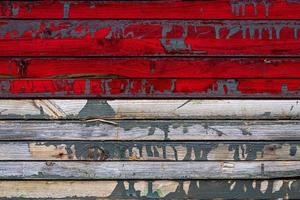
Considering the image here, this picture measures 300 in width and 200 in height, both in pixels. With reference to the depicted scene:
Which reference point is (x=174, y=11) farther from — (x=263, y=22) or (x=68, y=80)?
(x=68, y=80)

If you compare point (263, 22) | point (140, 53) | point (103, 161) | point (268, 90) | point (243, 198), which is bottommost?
point (243, 198)

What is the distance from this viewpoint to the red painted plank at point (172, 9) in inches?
93.0

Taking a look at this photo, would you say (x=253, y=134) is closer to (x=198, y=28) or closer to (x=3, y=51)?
(x=198, y=28)

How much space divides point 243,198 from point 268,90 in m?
0.60

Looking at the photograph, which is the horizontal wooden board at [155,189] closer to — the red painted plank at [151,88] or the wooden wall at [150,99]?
the wooden wall at [150,99]

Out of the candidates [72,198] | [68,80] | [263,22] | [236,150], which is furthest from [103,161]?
[263,22]

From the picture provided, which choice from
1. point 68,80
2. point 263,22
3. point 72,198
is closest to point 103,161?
point 72,198

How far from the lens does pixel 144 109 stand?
7.93 feet

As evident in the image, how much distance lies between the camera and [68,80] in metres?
2.39

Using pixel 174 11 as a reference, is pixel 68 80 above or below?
below

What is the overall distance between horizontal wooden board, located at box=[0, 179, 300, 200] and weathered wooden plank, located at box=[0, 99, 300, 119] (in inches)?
14.1

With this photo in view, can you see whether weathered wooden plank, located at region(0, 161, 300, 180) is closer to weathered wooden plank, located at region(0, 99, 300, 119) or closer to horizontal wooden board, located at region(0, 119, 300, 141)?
horizontal wooden board, located at region(0, 119, 300, 141)

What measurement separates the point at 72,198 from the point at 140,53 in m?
0.86

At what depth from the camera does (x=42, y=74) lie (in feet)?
7.80
